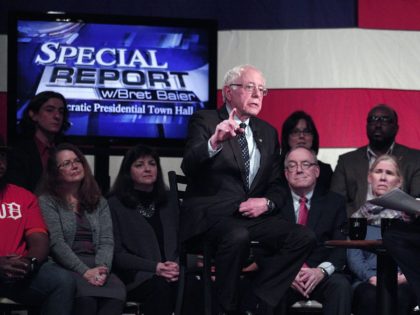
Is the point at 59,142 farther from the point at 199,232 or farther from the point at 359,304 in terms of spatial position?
the point at 359,304

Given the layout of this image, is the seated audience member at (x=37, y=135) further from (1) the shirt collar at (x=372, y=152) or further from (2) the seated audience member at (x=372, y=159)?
(1) the shirt collar at (x=372, y=152)

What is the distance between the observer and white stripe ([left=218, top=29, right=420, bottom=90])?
23.0ft

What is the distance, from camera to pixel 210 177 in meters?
5.24

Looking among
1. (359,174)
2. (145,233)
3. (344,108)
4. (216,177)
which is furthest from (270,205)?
(344,108)

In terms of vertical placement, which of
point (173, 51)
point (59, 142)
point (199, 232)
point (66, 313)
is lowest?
point (66, 313)

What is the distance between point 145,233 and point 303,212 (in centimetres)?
→ 87

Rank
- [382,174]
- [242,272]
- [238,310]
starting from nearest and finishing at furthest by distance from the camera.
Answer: [238,310] < [242,272] < [382,174]

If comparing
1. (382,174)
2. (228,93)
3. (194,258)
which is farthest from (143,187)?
(382,174)

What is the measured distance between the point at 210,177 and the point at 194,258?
0.70m

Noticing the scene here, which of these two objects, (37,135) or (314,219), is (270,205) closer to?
(314,219)

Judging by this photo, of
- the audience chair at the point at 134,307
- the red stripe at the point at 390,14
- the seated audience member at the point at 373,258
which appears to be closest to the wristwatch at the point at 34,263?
the audience chair at the point at 134,307

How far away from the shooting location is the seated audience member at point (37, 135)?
610 centimetres

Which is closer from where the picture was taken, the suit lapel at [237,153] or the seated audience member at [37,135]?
the suit lapel at [237,153]

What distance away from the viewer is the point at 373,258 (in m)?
5.77
